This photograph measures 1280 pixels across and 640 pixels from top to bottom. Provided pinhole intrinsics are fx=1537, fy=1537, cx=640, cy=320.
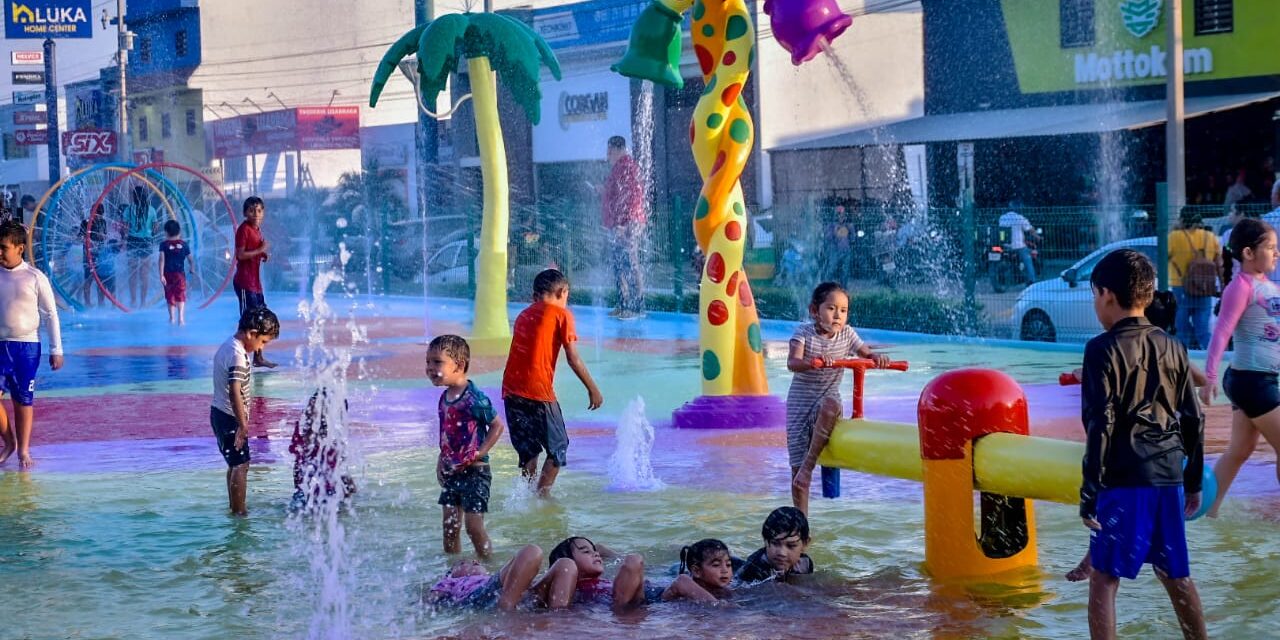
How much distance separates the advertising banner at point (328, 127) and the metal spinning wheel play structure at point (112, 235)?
3108cm

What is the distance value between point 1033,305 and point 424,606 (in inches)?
481

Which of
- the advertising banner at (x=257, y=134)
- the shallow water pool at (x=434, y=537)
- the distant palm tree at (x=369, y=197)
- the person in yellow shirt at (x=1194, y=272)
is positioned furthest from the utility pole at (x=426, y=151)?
the advertising banner at (x=257, y=134)

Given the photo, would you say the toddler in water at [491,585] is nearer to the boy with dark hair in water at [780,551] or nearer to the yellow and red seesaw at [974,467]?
the boy with dark hair in water at [780,551]

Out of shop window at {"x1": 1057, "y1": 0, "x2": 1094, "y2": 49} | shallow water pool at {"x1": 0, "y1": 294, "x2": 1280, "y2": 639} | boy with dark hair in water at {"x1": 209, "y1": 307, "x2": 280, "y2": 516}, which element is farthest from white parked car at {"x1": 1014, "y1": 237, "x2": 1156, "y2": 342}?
shop window at {"x1": 1057, "y1": 0, "x2": 1094, "y2": 49}

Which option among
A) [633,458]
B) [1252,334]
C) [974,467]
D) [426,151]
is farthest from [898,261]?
[974,467]

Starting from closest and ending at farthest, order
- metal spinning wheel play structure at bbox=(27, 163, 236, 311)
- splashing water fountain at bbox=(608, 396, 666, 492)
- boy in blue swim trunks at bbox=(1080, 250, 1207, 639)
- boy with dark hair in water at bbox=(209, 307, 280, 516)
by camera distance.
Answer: boy in blue swim trunks at bbox=(1080, 250, 1207, 639) < boy with dark hair in water at bbox=(209, 307, 280, 516) < splashing water fountain at bbox=(608, 396, 666, 492) < metal spinning wheel play structure at bbox=(27, 163, 236, 311)

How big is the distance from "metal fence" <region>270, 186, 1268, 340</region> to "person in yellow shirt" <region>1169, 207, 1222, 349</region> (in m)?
0.35

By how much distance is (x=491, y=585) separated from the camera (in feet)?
22.0

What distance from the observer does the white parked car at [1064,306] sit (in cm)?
1703

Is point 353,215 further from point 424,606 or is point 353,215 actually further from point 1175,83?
point 424,606

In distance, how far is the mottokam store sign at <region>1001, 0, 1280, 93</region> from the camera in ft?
90.3

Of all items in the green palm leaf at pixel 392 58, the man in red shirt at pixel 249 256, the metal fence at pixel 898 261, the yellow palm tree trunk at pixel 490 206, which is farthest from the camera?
the metal fence at pixel 898 261

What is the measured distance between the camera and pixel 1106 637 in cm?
538

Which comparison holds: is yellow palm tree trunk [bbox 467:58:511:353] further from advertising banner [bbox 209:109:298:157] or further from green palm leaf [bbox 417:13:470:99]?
advertising banner [bbox 209:109:298:157]
